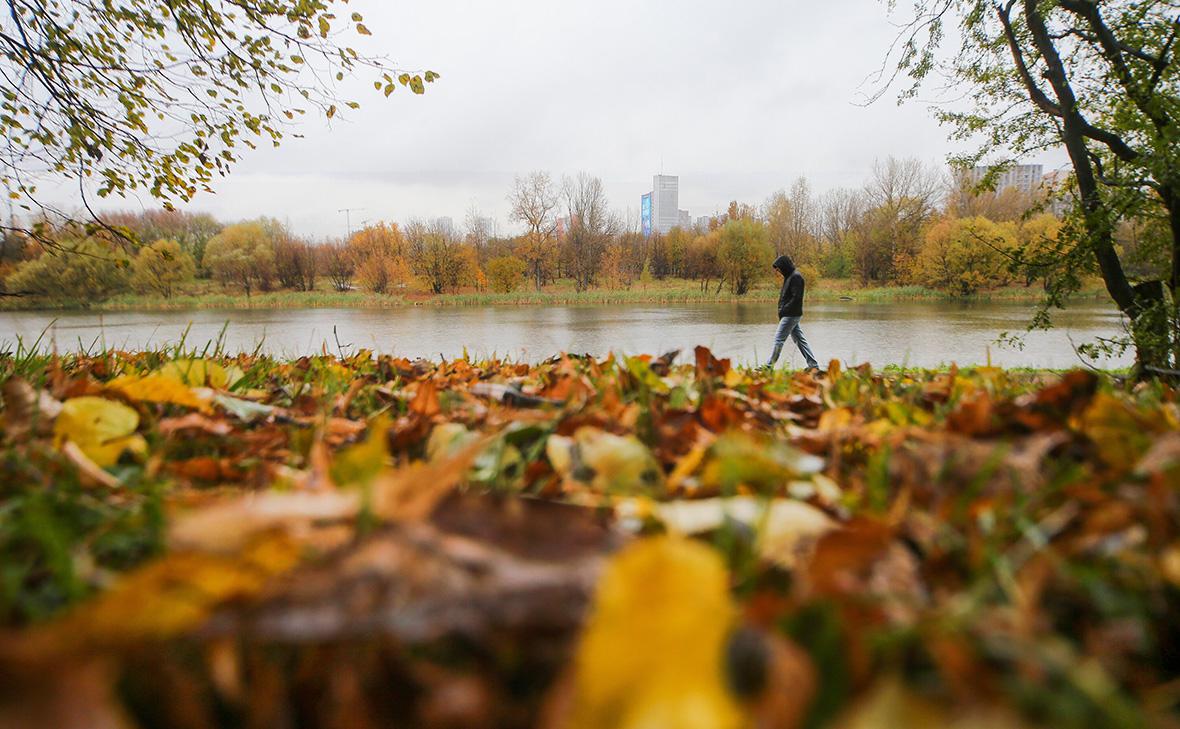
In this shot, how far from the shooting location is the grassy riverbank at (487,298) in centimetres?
3328

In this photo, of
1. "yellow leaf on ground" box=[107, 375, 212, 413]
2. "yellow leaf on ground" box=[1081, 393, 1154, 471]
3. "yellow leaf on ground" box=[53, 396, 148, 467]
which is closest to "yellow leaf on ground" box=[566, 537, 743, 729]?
"yellow leaf on ground" box=[1081, 393, 1154, 471]

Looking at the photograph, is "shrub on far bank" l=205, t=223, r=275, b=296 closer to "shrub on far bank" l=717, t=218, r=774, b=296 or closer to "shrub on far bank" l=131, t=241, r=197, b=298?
"shrub on far bank" l=131, t=241, r=197, b=298

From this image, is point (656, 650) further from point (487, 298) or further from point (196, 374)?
point (487, 298)

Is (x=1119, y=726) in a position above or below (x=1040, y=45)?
below

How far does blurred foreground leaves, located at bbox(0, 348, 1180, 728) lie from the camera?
0.95 ft

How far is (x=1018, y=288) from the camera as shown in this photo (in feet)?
115

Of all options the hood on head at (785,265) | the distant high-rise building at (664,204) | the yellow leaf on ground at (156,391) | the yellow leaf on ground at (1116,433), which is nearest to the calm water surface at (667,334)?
the hood on head at (785,265)

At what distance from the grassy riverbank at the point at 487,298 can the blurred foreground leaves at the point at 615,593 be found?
1287 inches

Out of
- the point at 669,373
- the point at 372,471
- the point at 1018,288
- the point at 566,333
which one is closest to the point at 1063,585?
the point at 372,471

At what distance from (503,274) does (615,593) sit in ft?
135

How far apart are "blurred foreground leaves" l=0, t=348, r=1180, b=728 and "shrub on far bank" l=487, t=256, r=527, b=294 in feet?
131

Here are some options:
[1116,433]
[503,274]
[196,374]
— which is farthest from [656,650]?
[503,274]

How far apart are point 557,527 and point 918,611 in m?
0.26

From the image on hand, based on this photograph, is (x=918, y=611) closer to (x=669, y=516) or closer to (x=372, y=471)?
(x=669, y=516)
